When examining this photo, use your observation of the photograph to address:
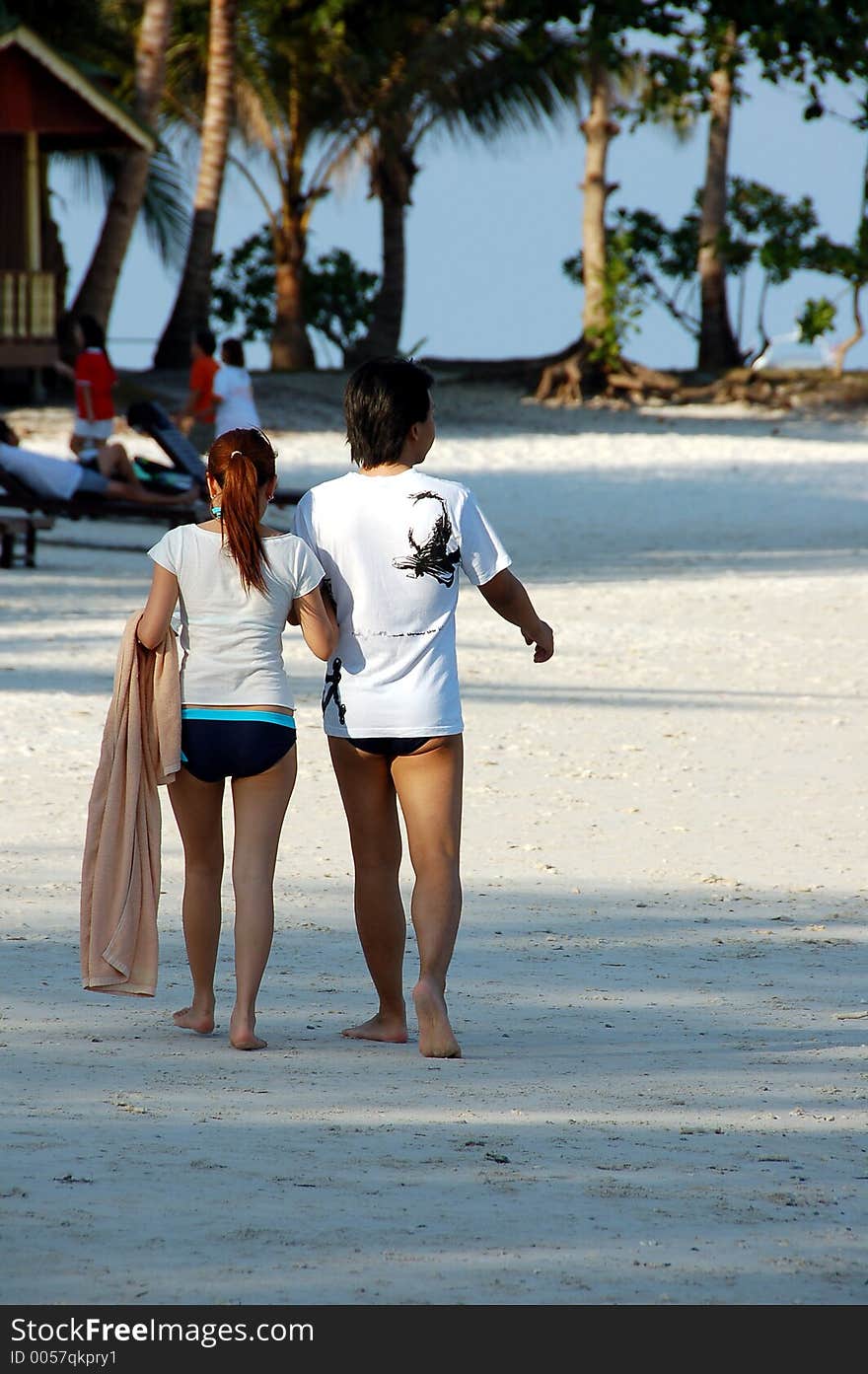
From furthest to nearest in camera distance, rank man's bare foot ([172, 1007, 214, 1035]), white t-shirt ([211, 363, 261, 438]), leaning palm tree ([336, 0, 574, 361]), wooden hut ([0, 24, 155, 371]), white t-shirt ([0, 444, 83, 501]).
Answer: leaning palm tree ([336, 0, 574, 361])
wooden hut ([0, 24, 155, 371])
white t-shirt ([211, 363, 261, 438])
white t-shirt ([0, 444, 83, 501])
man's bare foot ([172, 1007, 214, 1035])

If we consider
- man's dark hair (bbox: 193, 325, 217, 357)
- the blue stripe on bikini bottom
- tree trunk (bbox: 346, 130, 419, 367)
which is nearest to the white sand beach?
the blue stripe on bikini bottom

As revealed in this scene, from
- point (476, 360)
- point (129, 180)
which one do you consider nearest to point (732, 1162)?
point (129, 180)

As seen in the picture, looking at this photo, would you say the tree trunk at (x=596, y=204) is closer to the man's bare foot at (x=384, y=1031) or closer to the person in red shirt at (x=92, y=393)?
the person in red shirt at (x=92, y=393)

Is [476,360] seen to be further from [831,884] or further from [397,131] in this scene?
[831,884]

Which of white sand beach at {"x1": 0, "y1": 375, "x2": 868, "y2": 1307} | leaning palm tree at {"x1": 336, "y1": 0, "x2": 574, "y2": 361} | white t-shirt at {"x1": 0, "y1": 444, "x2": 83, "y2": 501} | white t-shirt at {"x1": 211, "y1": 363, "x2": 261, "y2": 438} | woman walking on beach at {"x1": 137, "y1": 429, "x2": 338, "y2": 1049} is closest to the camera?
white sand beach at {"x1": 0, "y1": 375, "x2": 868, "y2": 1307}

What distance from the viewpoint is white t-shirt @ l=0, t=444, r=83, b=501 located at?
15.4 metres

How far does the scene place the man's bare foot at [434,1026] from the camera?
4641 millimetres

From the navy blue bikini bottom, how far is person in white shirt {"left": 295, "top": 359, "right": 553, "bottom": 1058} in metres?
0.14

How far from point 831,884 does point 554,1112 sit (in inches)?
107

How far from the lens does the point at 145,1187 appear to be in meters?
3.60

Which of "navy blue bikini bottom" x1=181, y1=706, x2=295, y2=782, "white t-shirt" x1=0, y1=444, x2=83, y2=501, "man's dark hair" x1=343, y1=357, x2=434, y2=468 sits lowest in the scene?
Result: "white t-shirt" x1=0, y1=444, x2=83, y2=501

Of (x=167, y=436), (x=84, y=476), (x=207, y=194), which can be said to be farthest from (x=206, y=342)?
(x=207, y=194)

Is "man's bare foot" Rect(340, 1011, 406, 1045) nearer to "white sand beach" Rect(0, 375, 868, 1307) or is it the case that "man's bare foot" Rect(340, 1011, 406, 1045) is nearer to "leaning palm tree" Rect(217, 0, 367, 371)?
"white sand beach" Rect(0, 375, 868, 1307)

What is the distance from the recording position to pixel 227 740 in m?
4.58
